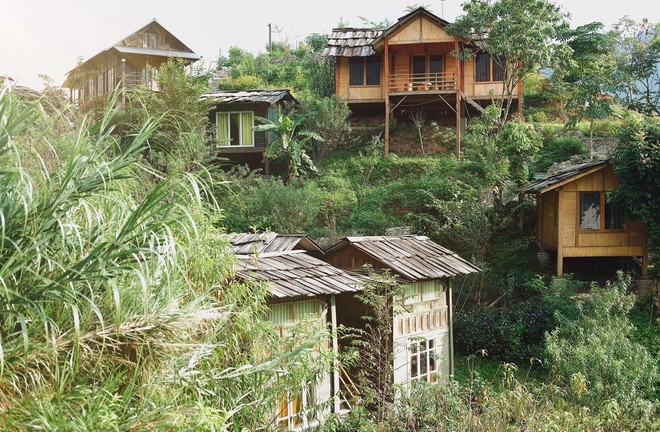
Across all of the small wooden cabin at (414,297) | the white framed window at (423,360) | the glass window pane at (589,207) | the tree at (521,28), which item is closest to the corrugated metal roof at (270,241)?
the small wooden cabin at (414,297)

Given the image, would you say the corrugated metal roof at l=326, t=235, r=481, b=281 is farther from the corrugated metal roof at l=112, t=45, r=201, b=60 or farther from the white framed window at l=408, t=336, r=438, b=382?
the corrugated metal roof at l=112, t=45, r=201, b=60

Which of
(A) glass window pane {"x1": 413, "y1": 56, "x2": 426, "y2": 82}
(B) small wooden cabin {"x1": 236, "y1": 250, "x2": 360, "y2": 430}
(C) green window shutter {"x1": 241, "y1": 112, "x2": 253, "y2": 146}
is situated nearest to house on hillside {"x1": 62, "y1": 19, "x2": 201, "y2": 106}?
(C) green window shutter {"x1": 241, "y1": 112, "x2": 253, "y2": 146}

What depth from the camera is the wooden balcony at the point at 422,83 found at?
2688 cm

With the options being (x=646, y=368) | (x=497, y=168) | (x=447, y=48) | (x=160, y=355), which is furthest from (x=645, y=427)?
(x=447, y=48)

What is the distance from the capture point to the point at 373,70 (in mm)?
29141

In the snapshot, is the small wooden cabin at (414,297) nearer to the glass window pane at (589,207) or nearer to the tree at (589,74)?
the glass window pane at (589,207)

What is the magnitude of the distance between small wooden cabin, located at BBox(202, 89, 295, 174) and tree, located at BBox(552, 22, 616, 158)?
1029cm

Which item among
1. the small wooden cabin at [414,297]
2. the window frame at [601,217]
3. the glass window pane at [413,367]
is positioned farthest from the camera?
the window frame at [601,217]

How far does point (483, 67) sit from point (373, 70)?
4.13 metres

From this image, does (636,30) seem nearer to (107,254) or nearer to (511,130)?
(511,130)

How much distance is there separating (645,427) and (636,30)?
81.2ft

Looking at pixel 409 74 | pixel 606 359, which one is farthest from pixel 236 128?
pixel 606 359

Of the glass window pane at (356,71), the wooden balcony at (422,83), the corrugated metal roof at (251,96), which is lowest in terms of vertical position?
the corrugated metal roof at (251,96)

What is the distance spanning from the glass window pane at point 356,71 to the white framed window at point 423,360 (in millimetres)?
15607
